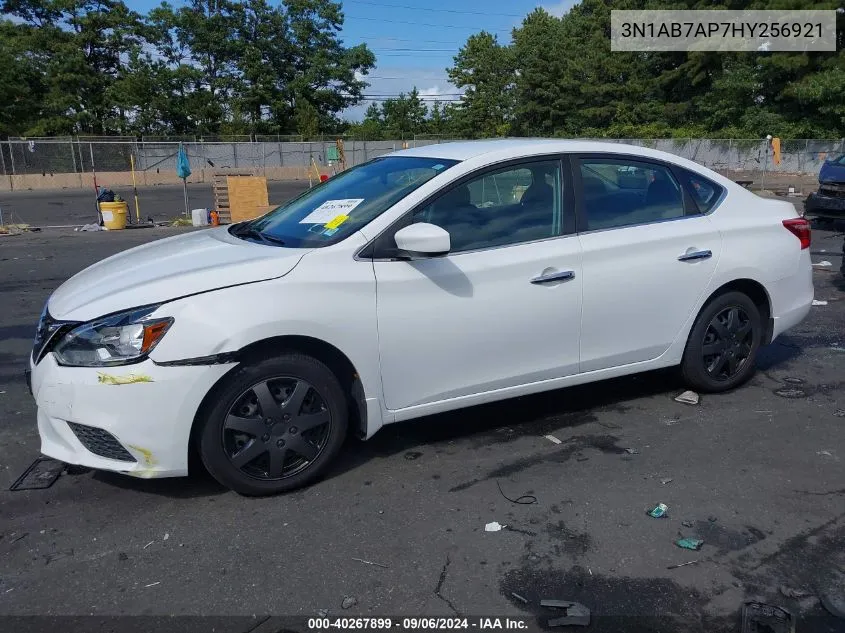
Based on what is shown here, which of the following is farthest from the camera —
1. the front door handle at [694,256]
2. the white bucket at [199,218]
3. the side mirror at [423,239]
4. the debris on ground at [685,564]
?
the white bucket at [199,218]

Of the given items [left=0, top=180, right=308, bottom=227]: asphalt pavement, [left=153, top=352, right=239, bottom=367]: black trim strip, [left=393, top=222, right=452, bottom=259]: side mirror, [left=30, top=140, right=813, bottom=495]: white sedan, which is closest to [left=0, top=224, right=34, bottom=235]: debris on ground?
[left=0, top=180, right=308, bottom=227]: asphalt pavement

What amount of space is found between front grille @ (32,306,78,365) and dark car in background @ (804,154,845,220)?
15.2 meters

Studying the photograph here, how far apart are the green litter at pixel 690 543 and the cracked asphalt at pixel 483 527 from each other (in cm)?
3

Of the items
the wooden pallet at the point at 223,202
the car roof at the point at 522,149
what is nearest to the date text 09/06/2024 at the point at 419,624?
the car roof at the point at 522,149

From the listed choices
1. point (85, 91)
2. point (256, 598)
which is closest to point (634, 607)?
point (256, 598)

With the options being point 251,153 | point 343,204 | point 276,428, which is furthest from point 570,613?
point 251,153

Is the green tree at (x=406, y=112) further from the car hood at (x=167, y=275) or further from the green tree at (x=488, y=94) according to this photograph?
the car hood at (x=167, y=275)

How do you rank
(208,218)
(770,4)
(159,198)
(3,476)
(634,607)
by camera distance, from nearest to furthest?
1. (634,607)
2. (3,476)
3. (208,218)
4. (159,198)
5. (770,4)

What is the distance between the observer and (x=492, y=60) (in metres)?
62.6

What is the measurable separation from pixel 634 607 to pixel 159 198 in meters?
30.4

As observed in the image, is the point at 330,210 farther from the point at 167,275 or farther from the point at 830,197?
the point at 830,197

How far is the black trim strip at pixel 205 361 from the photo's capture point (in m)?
3.21

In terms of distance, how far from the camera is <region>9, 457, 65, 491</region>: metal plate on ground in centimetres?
377

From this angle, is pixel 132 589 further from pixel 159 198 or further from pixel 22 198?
pixel 22 198
